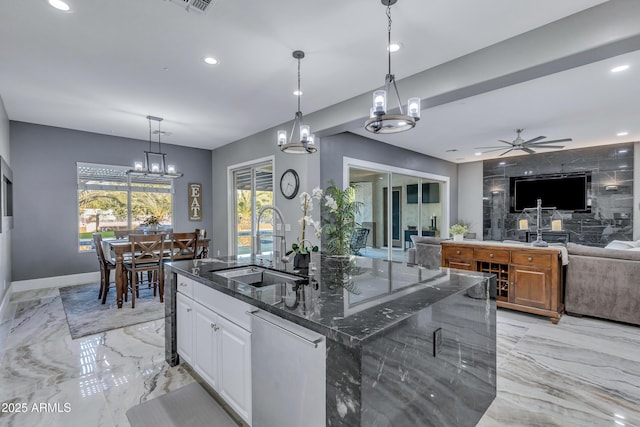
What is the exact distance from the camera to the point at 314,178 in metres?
4.87

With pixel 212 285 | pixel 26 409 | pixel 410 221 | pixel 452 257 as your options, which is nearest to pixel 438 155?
pixel 410 221

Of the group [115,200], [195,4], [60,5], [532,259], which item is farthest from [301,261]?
[115,200]

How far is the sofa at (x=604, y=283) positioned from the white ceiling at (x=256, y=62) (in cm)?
201

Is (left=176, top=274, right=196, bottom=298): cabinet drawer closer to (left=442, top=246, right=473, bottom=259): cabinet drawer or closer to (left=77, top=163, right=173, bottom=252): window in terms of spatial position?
(left=442, top=246, right=473, bottom=259): cabinet drawer

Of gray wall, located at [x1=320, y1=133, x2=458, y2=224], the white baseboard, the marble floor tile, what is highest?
gray wall, located at [x1=320, y1=133, x2=458, y2=224]

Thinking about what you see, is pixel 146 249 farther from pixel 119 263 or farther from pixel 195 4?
pixel 195 4

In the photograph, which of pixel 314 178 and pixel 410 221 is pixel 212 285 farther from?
pixel 410 221

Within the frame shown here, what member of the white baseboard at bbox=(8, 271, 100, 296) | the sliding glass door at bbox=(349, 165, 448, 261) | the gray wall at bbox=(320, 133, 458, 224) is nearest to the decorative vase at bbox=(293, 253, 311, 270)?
the gray wall at bbox=(320, 133, 458, 224)

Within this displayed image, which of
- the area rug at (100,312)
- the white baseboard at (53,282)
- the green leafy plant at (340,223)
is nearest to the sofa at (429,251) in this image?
the green leafy plant at (340,223)

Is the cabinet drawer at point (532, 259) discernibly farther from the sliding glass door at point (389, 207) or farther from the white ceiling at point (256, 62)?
the sliding glass door at point (389, 207)

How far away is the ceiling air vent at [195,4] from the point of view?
2084 millimetres

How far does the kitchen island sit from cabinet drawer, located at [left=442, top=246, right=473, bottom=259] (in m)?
2.49

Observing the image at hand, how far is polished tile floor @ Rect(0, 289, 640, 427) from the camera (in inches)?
80.2

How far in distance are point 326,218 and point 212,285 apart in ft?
11.0
